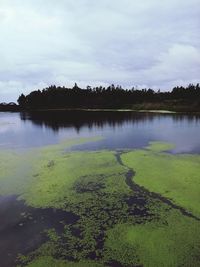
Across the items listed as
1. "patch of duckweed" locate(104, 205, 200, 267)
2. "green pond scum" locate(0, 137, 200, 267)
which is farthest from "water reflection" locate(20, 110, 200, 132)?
"patch of duckweed" locate(104, 205, 200, 267)

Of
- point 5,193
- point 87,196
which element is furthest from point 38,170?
point 87,196

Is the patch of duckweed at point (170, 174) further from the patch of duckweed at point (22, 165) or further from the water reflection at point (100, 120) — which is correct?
the water reflection at point (100, 120)

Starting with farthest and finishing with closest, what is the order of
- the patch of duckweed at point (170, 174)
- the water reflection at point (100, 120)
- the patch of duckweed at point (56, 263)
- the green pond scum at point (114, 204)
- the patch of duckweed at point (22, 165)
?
1. the water reflection at point (100, 120)
2. the patch of duckweed at point (22, 165)
3. the patch of duckweed at point (170, 174)
4. the green pond scum at point (114, 204)
5. the patch of duckweed at point (56, 263)

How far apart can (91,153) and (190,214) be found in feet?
36.7

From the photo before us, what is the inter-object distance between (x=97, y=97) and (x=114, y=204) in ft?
372

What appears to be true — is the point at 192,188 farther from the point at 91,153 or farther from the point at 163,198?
the point at 91,153

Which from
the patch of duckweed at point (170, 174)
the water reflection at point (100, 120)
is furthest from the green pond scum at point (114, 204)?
the water reflection at point (100, 120)

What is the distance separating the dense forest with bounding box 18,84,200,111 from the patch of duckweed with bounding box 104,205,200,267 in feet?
264

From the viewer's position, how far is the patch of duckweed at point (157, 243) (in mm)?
6789

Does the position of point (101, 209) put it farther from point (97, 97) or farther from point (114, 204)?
point (97, 97)

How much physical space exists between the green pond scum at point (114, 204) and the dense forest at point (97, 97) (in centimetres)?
7316

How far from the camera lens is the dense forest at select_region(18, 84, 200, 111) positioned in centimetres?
10219

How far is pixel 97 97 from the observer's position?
122 metres

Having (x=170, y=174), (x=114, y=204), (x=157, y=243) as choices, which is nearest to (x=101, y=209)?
(x=114, y=204)
